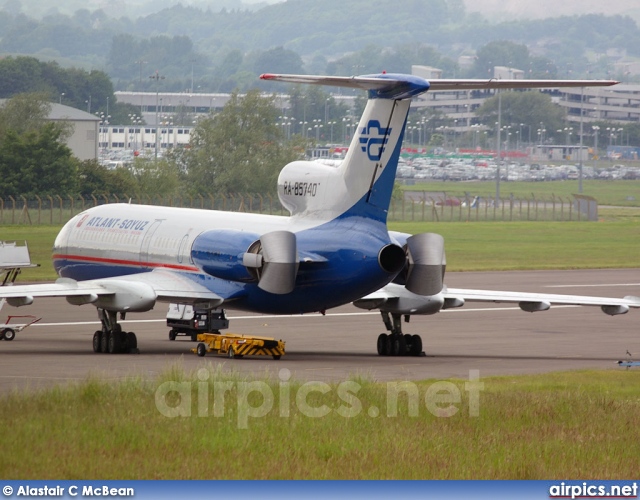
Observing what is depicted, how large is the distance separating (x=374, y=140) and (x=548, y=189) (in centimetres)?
12107

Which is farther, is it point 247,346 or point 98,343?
point 98,343

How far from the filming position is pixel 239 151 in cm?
11062

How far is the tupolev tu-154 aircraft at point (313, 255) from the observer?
101ft

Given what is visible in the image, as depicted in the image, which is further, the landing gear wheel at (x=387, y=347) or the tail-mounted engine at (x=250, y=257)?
the landing gear wheel at (x=387, y=347)

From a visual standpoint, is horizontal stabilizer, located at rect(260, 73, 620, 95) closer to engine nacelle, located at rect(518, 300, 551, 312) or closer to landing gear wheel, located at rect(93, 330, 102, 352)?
engine nacelle, located at rect(518, 300, 551, 312)

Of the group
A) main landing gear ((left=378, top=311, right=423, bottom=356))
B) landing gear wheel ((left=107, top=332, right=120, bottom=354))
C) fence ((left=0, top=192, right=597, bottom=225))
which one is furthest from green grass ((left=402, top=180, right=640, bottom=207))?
landing gear wheel ((left=107, top=332, right=120, bottom=354))

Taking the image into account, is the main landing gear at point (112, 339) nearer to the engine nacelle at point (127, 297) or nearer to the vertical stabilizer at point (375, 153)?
the engine nacelle at point (127, 297)

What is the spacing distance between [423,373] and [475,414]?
8.46 metres

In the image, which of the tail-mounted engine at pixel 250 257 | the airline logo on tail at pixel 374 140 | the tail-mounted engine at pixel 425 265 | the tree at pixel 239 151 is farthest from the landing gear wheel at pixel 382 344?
the tree at pixel 239 151

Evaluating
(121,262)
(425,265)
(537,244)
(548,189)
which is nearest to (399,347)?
(425,265)

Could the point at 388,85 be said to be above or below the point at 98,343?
above

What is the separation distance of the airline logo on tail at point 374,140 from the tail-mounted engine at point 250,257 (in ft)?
8.87

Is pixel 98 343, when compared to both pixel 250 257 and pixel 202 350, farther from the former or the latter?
pixel 250 257

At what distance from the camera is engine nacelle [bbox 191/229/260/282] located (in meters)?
33.1
